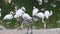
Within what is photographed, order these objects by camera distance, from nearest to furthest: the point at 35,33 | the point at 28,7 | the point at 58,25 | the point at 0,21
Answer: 1. the point at 35,33
2. the point at 58,25
3. the point at 0,21
4. the point at 28,7

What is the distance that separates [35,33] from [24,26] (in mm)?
193

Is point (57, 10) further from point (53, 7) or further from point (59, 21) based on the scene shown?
point (59, 21)

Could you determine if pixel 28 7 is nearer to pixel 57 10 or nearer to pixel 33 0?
pixel 33 0

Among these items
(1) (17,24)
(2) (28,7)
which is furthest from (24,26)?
(2) (28,7)

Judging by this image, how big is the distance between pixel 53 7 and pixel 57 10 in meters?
0.10

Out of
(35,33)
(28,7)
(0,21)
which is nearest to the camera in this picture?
(35,33)

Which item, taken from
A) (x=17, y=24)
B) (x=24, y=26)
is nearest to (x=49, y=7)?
(x=17, y=24)

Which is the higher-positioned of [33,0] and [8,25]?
[33,0]

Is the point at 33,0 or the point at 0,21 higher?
the point at 33,0

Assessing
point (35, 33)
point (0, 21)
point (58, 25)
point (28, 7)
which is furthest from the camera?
point (28, 7)

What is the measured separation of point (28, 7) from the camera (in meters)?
3.71

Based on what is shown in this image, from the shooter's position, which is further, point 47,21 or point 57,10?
point 57,10

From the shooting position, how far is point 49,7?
3.78 meters

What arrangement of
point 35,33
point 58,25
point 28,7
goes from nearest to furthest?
point 35,33 < point 58,25 < point 28,7
